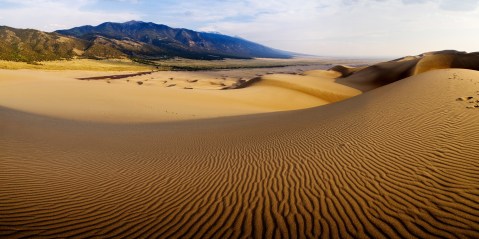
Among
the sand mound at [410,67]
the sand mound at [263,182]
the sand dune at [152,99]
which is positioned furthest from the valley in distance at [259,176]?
the sand mound at [410,67]

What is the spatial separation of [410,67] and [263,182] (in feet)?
137

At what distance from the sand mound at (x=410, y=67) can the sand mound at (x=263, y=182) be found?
1258 inches

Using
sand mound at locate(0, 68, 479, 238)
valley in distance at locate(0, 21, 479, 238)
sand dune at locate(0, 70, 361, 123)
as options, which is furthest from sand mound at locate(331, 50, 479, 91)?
sand mound at locate(0, 68, 479, 238)

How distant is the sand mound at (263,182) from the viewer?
14.4 feet

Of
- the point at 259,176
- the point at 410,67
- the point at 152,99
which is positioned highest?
the point at 410,67

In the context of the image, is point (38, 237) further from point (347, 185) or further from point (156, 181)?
point (347, 185)

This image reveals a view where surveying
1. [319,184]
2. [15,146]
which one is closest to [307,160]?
[319,184]

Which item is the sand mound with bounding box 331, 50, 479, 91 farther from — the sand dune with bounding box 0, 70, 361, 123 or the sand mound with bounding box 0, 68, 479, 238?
the sand mound with bounding box 0, 68, 479, 238

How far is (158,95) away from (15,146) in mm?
20485

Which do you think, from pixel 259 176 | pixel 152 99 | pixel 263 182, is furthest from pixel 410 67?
pixel 263 182

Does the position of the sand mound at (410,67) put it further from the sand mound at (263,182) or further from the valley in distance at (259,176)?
the sand mound at (263,182)

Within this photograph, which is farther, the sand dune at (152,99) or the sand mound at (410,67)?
the sand mound at (410,67)

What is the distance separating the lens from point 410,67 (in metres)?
39.9

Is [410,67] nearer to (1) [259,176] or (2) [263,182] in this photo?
(1) [259,176]
